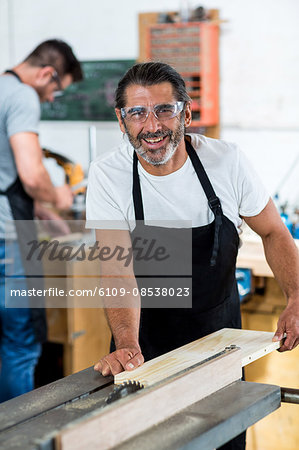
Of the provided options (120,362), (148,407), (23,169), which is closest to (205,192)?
(120,362)

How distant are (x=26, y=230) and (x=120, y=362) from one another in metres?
1.45

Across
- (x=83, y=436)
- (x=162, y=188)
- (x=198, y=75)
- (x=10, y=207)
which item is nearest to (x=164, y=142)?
(x=162, y=188)

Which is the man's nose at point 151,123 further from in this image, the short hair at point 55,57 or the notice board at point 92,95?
the notice board at point 92,95

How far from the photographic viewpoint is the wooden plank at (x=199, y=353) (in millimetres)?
1490

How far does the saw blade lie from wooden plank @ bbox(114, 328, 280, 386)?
0.01 meters

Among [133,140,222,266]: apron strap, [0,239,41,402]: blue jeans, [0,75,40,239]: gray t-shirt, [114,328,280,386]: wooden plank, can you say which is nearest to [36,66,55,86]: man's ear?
[0,75,40,239]: gray t-shirt

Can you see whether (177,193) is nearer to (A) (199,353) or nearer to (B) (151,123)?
(B) (151,123)

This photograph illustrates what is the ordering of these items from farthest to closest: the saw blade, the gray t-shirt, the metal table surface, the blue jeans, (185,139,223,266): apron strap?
the blue jeans < the gray t-shirt < (185,139,223,266): apron strap < the saw blade < the metal table surface

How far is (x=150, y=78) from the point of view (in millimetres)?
1877

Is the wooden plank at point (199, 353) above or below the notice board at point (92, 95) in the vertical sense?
below

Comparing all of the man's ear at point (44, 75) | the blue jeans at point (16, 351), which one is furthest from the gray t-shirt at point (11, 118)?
the blue jeans at point (16, 351)

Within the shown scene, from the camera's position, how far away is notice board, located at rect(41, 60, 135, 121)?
4.61 m

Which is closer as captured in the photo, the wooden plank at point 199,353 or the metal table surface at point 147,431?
the metal table surface at point 147,431

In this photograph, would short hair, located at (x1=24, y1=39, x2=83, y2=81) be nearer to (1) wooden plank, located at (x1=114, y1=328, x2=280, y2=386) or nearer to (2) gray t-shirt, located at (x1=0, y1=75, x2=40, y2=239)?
(2) gray t-shirt, located at (x1=0, y1=75, x2=40, y2=239)
